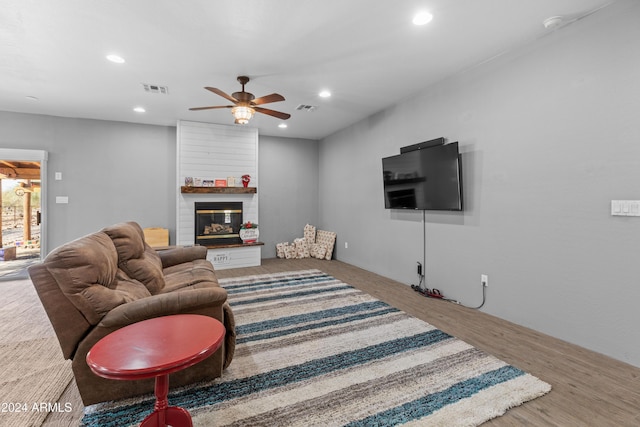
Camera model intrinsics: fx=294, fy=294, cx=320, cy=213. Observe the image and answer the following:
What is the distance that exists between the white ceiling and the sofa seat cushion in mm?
2262

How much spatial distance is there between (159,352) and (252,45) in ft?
8.99

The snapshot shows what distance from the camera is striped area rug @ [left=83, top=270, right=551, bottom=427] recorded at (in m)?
1.68

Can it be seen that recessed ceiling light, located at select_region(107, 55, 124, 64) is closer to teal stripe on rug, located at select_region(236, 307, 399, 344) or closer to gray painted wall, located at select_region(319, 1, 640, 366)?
teal stripe on rug, located at select_region(236, 307, 399, 344)

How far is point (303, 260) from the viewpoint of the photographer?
20.5 ft

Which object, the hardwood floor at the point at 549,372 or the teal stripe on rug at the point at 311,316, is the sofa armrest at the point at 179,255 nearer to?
the teal stripe on rug at the point at 311,316

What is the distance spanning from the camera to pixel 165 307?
181 centimetres

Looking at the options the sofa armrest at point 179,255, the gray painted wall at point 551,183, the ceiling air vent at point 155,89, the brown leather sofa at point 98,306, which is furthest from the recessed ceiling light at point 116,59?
the gray painted wall at point 551,183

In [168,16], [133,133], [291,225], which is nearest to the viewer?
[168,16]

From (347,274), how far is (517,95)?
3.39 m

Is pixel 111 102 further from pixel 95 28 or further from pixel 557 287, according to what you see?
pixel 557 287

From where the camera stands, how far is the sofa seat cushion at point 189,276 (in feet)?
8.63

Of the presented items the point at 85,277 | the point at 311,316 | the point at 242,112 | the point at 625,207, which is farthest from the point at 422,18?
the point at 85,277

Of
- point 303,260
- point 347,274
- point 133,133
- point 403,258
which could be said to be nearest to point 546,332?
point 403,258

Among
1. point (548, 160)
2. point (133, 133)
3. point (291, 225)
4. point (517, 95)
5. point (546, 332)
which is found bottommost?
point (546, 332)
